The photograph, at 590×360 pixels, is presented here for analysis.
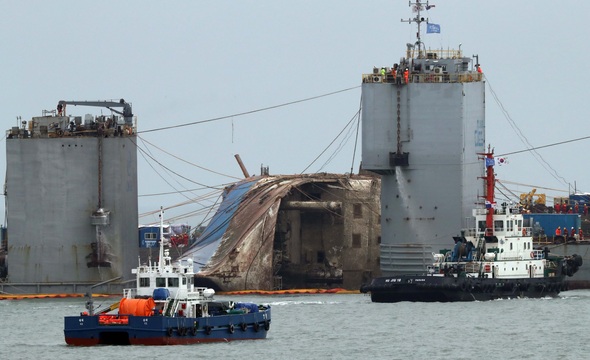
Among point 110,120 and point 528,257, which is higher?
point 110,120

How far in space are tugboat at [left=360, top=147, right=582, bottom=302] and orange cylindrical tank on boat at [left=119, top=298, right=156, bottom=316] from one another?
92.2 feet

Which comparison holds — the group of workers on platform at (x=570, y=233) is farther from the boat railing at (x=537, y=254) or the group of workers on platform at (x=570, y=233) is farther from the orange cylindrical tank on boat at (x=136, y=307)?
the orange cylindrical tank on boat at (x=136, y=307)

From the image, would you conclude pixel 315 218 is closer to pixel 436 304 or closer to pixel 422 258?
pixel 422 258

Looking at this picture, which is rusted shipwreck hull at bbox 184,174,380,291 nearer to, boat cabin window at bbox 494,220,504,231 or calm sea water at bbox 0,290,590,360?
calm sea water at bbox 0,290,590,360

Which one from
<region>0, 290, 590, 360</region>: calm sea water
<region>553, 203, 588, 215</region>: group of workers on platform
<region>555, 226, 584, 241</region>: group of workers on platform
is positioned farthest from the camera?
<region>553, 203, 588, 215</region>: group of workers on platform

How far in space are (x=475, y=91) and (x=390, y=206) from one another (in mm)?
7609

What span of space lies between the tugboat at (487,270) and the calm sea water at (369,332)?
3.69ft

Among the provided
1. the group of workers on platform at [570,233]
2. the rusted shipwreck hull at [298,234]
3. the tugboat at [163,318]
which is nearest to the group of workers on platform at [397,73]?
the rusted shipwreck hull at [298,234]

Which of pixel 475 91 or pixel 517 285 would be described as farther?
pixel 475 91

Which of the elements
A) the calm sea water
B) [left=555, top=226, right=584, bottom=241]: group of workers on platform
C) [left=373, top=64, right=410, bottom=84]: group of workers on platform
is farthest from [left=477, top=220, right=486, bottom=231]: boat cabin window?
[left=555, top=226, right=584, bottom=241]: group of workers on platform

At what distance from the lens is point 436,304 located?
311 ft

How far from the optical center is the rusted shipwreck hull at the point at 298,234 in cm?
10731

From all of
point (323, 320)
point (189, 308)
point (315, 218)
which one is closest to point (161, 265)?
point (189, 308)

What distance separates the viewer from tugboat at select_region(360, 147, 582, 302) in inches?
3787
